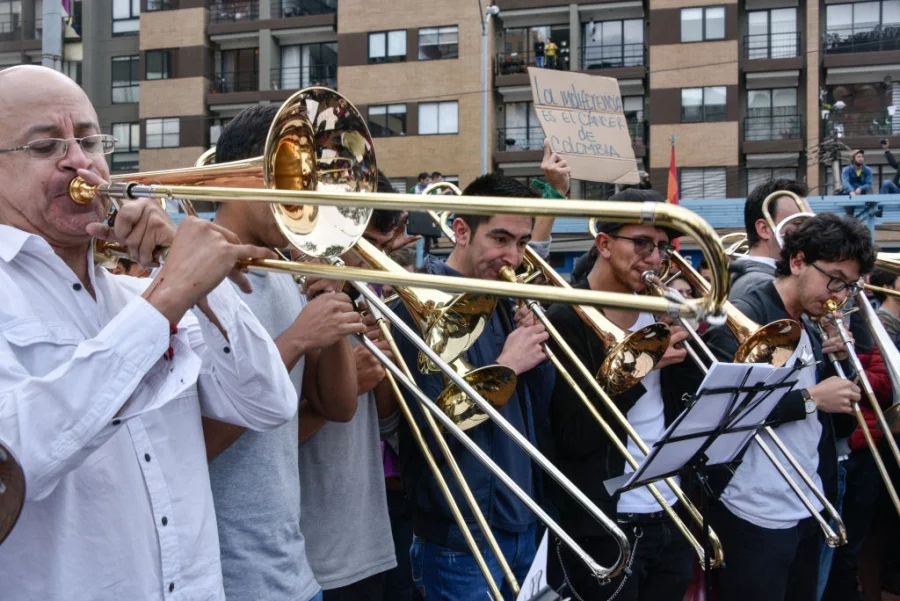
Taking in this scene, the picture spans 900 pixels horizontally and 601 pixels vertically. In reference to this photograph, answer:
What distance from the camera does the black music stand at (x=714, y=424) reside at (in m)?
2.77

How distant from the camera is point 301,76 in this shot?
1151 inches

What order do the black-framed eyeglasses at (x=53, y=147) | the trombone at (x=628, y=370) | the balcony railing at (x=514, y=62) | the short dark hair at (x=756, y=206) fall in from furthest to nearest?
1. the balcony railing at (x=514, y=62)
2. the short dark hair at (x=756, y=206)
3. the trombone at (x=628, y=370)
4. the black-framed eyeglasses at (x=53, y=147)

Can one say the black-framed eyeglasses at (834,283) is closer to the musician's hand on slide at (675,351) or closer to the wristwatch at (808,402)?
the wristwatch at (808,402)

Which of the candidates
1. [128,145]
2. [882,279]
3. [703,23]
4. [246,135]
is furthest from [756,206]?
[128,145]

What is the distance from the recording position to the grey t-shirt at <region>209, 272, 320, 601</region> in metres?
2.26

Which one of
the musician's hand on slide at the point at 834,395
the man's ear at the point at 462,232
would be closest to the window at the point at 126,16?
the man's ear at the point at 462,232

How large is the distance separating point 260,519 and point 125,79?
31.9 m

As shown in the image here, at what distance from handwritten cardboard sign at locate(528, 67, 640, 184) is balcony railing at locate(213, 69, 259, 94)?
25701mm

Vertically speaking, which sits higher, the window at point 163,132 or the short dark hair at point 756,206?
the window at point 163,132

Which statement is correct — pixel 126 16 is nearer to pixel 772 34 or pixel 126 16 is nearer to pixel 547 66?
pixel 547 66

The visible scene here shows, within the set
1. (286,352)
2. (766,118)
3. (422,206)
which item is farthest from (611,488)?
(766,118)

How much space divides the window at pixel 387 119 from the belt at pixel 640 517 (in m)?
24.4

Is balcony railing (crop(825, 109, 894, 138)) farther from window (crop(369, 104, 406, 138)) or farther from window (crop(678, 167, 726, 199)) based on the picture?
window (crop(369, 104, 406, 138))

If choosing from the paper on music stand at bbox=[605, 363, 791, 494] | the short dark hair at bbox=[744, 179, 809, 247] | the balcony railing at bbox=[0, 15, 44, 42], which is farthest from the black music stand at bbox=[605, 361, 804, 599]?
the balcony railing at bbox=[0, 15, 44, 42]
